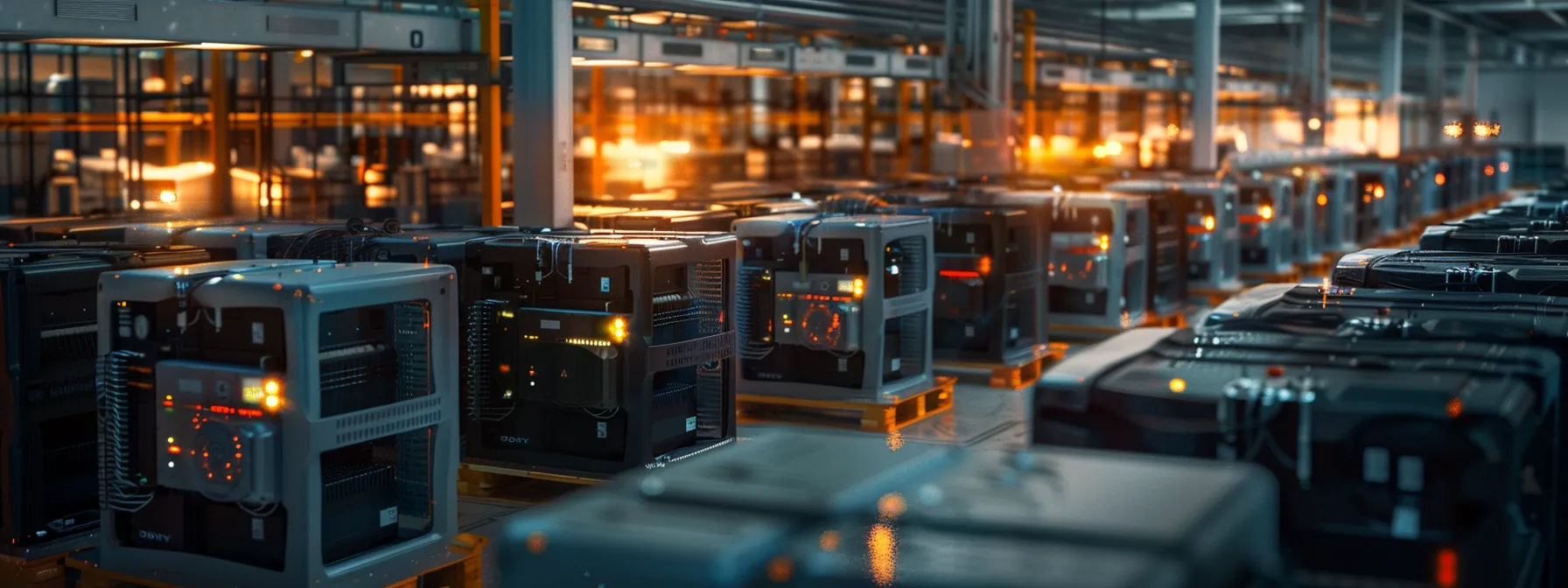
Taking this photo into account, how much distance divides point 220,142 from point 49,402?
1031 cm

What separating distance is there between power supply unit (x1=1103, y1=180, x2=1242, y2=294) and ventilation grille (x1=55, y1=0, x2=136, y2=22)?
10302 millimetres

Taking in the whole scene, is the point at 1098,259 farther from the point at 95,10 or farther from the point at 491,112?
the point at 95,10

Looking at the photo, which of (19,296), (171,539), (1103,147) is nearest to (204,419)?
(171,539)

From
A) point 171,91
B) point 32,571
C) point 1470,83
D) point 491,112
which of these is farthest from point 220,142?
point 1470,83

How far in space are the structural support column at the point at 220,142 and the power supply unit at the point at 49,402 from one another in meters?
9.08

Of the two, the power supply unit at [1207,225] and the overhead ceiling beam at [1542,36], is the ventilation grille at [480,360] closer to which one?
the power supply unit at [1207,225]

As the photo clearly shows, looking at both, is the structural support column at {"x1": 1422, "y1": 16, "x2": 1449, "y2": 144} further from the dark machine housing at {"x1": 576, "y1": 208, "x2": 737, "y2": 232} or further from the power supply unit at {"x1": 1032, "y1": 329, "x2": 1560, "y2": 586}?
the power supply unit at {"x1": 1032, "y1": 329, "x2": 1560, "y2": 586}

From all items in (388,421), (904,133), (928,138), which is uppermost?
(904,133)

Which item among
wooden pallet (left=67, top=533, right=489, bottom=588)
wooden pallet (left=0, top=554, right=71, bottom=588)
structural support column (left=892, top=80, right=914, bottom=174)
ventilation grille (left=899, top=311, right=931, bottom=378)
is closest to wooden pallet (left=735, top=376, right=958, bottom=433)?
ventilation grille (left=899, top=311, right=931, bottom=378)

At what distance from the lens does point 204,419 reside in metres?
5.88

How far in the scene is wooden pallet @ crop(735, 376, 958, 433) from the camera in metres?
10.4

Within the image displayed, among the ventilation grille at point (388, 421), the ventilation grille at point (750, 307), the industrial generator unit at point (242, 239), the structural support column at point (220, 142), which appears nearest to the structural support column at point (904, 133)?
the structural support column at point (220, 142)

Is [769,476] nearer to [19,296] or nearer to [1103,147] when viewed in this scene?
[19,296]

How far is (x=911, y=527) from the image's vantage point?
273 centimetres
